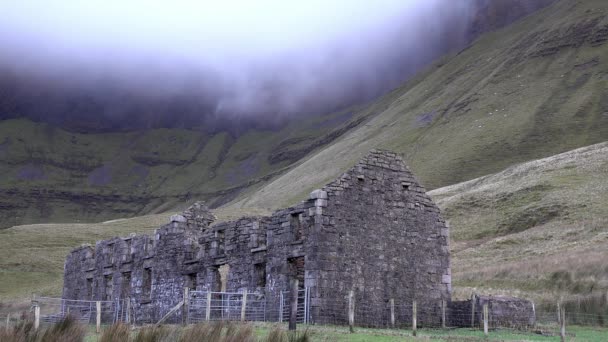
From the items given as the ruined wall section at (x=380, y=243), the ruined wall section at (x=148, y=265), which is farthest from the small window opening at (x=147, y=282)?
the ruined wall section at (x=380, y=243)

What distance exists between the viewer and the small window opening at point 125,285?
3603cm

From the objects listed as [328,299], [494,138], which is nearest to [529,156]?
[494,138]

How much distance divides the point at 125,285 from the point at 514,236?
33017 mm

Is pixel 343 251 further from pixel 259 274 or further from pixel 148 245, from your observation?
pixel 148 245

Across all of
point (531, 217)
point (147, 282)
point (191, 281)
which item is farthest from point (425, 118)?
point (191, 281)

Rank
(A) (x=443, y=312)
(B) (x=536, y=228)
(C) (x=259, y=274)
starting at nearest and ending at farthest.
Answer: (A) (x=443, y=312), (C) (x=259, y=274), (B) (x=536, y=228)

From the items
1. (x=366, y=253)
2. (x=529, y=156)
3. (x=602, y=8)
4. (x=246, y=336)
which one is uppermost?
(x=602, y=8)

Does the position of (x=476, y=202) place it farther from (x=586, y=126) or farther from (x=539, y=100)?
(x=539, y=100)

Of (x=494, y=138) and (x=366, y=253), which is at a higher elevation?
(x=494, y=138)

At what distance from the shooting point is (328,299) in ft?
81.7

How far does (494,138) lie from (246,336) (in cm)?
13536

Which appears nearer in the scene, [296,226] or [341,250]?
[341,250]

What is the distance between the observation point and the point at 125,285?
119 ft

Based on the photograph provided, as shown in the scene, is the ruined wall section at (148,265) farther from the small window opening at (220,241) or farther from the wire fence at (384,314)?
the wire fence at (384,314)
